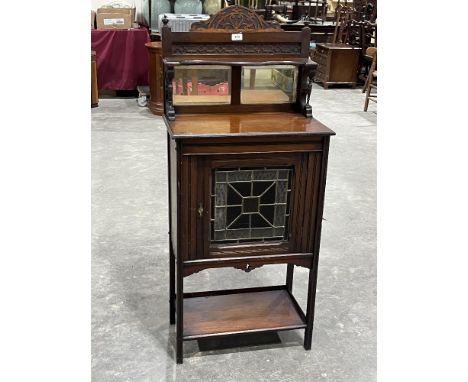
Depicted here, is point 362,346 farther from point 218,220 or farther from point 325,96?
point 325,96

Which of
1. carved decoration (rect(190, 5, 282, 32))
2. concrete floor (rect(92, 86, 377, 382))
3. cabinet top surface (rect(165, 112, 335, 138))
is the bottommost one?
concrete floor (rect(92, 86, 377, 382))

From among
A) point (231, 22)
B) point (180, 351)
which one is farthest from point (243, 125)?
point (180, 351)

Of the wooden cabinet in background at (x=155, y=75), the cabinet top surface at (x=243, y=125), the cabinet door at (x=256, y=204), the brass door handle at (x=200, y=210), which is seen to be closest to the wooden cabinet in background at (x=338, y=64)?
the wooden cabinet in background at (x=155, y=75)

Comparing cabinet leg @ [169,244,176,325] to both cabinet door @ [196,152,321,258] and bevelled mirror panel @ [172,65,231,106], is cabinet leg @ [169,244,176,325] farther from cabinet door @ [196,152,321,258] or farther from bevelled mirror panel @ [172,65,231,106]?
bevelled mirror panel @ [172,65,231,106]

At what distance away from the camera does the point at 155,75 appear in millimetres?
5508

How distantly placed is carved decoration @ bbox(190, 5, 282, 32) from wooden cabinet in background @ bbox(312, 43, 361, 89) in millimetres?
5577

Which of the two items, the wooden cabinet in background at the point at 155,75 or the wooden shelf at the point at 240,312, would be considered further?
the wooden cabinet in background at the point at 155,75

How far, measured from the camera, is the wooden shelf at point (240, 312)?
2.11 metres

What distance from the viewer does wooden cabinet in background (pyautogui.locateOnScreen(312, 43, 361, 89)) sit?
7277mm

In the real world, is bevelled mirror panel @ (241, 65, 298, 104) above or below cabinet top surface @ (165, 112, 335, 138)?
above

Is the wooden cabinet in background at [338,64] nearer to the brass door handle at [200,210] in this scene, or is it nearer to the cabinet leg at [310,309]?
the cabinet leg at [310,309]

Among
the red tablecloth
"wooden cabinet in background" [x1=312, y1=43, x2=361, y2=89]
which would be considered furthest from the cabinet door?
"wooden cabinet in background" [x1=312, y1=43, x2=361, y2=89]

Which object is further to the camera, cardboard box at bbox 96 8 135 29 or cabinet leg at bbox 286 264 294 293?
cardboard box at bbox 96 8 135 29

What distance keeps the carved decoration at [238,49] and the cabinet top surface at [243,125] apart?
23 centimetres
